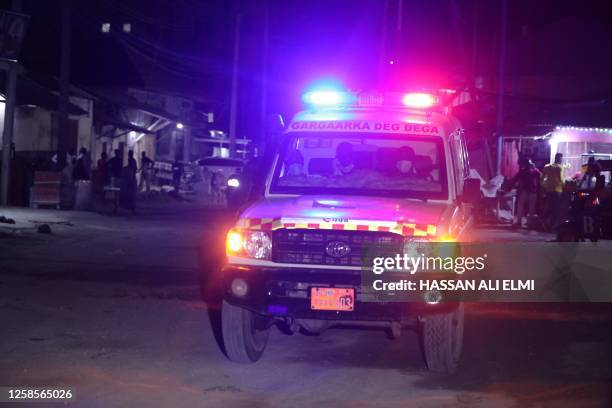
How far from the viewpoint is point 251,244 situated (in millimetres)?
7422

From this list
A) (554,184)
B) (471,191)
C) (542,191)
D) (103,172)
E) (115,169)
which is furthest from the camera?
(115,169)

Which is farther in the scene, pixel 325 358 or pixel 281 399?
pixel 325 358

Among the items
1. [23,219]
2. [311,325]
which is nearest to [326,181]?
[311,325]

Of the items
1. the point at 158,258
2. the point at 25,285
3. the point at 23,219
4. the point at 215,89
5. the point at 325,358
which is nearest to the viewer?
the point at 325,358

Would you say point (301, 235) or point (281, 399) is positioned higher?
point (301, 235)

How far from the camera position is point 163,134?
157 feet

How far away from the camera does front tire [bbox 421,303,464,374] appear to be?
23.8 ft

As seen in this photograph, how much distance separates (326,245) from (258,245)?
60 cm

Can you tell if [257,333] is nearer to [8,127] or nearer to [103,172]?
[8,127]

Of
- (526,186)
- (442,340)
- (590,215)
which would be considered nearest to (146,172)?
(526,186)

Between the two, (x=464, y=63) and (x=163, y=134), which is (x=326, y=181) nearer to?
(x=464, y=63)

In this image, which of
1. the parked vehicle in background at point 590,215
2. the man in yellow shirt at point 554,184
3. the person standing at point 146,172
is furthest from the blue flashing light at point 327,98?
the person standing at point 146,172

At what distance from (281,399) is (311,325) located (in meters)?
1.71

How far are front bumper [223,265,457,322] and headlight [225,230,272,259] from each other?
0.47 ft
